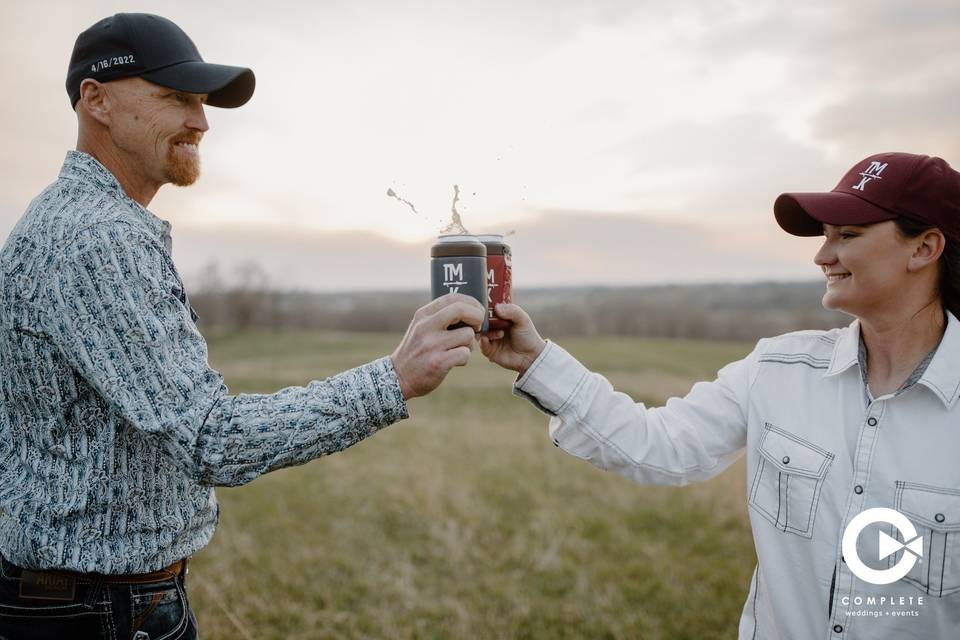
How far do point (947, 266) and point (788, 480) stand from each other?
0.92m

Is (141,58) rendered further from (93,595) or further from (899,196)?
(899,196)

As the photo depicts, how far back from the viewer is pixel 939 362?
2.25 meters

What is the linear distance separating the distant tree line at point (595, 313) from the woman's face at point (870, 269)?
134 ft

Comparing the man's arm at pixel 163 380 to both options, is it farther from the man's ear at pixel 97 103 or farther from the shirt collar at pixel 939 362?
the shirt collar at pixel 939 362

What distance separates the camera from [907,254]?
235cm

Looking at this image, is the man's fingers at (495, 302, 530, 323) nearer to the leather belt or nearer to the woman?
the woman

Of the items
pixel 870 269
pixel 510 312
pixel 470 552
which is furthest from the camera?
pixel 470 552

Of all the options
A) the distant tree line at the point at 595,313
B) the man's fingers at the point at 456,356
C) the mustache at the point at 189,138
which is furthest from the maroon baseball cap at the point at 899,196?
the distant tree line at the point at 595,313

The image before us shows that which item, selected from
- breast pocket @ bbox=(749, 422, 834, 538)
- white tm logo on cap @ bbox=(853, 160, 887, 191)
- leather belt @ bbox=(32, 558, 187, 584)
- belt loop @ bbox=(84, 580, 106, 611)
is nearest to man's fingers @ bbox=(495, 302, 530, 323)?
breast pocket @ bbox=(749, 422, 834, 538)

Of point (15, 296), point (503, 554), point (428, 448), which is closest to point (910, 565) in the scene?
point (15, 296)

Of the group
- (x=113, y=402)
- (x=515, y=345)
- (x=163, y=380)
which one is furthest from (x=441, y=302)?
(x=113, y=402)

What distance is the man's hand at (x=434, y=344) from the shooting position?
1998 millimetres

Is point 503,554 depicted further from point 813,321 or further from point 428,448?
point 813,321

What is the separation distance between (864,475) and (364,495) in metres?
6.89
